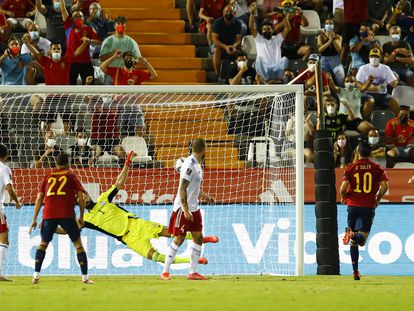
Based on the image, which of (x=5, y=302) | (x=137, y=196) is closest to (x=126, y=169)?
(x=137, y=196)

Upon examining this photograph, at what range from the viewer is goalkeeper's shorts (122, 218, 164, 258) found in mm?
18469

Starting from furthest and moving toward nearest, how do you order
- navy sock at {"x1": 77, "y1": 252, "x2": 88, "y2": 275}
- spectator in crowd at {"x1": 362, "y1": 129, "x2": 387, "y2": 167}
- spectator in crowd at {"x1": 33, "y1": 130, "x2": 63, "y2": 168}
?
spectator in crowd at {"x1": 362, "y1": 129, "x2": 387, "y2": 167} → spectator in crowd at {"x1": 33, "y1": 130, "x2": 63, "y2": 168} → navy sock at {"x1": 77, "y1": 252, "x2": 88, "y2": 275}

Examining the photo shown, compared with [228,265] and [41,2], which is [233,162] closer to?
[228,265]

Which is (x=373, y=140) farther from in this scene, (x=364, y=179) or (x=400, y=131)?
(x=364, y=179)

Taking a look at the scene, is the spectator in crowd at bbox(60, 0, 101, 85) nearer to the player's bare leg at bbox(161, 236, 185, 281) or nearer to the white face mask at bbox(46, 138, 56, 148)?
the white face mask at bbox(46, 138, 56, 148)

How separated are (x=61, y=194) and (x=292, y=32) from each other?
1000 cm

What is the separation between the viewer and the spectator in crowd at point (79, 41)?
22.0 metres

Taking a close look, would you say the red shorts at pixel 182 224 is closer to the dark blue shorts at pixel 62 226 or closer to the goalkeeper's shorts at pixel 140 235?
the dark blue shorts at pixel 62 226

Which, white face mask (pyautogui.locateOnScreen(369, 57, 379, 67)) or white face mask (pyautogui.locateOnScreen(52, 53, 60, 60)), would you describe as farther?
white face mask (pyautogui.locateOnScreen(369, 57, 379, 67))

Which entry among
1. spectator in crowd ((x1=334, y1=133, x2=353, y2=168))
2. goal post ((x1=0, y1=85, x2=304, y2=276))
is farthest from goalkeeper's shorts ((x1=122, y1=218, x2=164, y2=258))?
spectator in crowd ((x1=334, y1=133, x2=353, y2=168))

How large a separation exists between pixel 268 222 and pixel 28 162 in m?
3.82

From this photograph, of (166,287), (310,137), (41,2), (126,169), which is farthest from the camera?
(41,2)

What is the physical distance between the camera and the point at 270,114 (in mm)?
19688

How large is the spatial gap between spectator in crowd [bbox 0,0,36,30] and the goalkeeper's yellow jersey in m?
5.95
